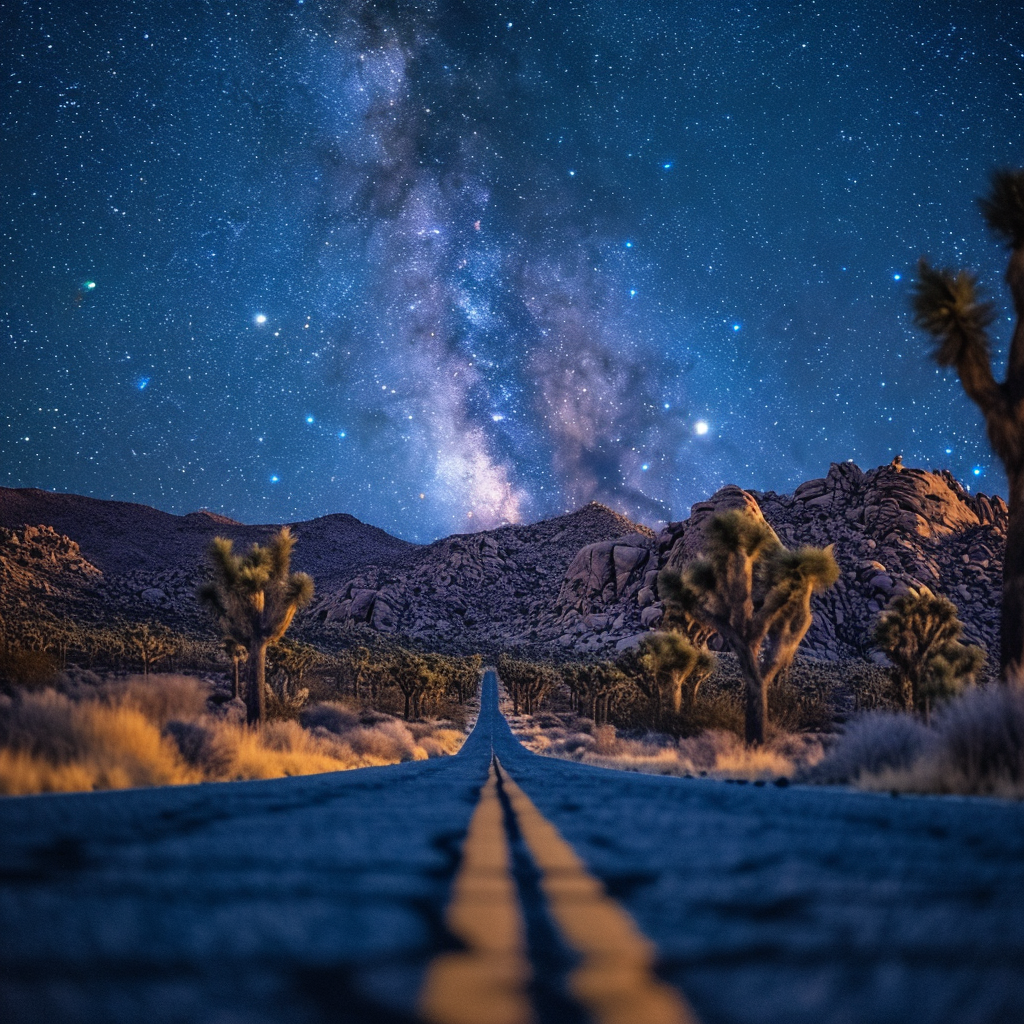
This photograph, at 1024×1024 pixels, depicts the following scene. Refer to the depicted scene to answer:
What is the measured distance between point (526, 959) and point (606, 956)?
0.37 ft

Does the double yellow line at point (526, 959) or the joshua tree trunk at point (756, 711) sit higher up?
the double yellow line at point (526, 959)

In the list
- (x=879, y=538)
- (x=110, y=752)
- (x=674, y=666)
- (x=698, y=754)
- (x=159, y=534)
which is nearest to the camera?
(x=110, y=752)

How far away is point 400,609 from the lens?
126m

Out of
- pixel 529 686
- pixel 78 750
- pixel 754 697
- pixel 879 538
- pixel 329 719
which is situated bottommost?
pixel 529 686

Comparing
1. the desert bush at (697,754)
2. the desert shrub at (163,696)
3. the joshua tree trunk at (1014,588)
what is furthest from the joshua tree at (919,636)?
the desert shrub at (163,696)

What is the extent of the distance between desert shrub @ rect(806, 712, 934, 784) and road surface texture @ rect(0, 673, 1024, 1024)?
20.7 feet

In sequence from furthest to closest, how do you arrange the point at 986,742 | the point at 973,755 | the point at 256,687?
the point at 256,687 < the point at 986,742 < the point at 973,755

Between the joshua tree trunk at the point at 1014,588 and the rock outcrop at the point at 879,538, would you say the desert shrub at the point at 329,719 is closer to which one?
the joshua tree trunk at the point at 1014,588

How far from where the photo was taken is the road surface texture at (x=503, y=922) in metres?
0.74

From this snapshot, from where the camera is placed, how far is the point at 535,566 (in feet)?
490

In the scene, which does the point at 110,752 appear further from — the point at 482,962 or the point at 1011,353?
the point at 1011,353

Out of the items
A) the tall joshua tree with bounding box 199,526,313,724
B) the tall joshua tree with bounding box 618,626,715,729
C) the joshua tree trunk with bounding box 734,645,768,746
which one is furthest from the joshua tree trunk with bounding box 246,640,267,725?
the tall joshua tree with bounding box 618,626,715,729

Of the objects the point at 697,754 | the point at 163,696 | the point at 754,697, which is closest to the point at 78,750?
the point at 163,696

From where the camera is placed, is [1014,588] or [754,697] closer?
[1014,588]
